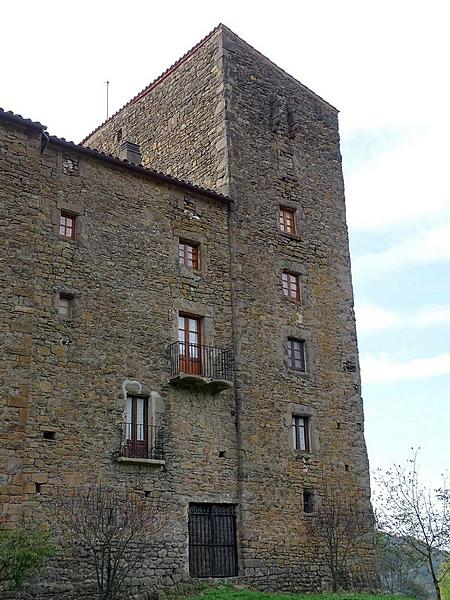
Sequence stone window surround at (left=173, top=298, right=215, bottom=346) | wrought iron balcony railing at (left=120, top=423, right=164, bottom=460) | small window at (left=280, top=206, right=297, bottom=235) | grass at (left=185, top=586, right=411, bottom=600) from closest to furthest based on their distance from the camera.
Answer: grass at (left=185, top=586, right=411, bottom=600), wrought iron balcony railing at (left=120, top=423, right=164, bottom=460), stone window surround at (left=173, top=298, right=215, bottom=346), small window at (left=280, top=206, right=297, bottom=235)

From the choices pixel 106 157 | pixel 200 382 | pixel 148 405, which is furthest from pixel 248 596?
pixel 106 157

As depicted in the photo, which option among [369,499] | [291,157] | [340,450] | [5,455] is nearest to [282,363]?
[340,450]

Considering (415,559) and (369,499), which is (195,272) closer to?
(369,499)

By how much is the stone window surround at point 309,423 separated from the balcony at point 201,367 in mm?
2145

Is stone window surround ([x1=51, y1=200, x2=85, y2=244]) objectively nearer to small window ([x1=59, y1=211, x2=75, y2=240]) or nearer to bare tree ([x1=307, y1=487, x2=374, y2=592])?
small window ([x1=59, y1=211, x2=75, y2=240])

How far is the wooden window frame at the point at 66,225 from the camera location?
18719 mm

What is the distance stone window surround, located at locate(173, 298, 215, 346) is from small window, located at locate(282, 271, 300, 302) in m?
2.98

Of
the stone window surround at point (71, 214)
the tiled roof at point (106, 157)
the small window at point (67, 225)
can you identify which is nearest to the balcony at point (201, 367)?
the stone window surround at point (71, 214)

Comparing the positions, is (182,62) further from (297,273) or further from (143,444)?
(143,444)

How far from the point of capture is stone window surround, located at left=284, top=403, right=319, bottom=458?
21.3 m

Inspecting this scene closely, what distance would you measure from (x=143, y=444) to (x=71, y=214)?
578cm

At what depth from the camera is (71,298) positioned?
18.3 m

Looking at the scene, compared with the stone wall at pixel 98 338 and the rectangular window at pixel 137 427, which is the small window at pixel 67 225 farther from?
the rectangular window at pixel 137 427

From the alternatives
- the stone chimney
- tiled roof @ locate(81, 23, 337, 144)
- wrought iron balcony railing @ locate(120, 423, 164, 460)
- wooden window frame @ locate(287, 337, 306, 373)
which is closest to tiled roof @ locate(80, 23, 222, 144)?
tiled roof @ locate(81, 23, 337, 144)
